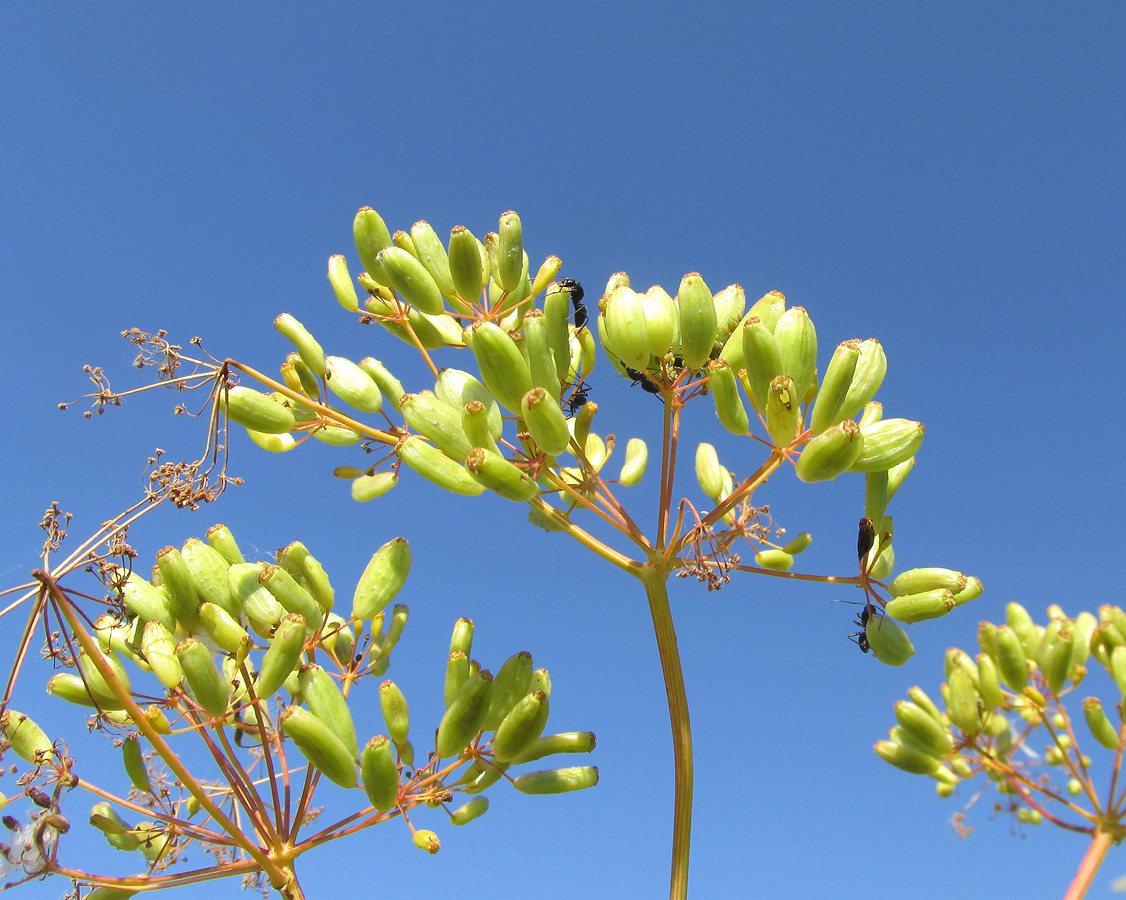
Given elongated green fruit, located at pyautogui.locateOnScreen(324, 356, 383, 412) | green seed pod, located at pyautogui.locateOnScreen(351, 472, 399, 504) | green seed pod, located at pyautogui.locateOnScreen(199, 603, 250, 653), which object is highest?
elongated green fruit, located at pyautogui.locateOnScreen(324, 356, 383, 412)

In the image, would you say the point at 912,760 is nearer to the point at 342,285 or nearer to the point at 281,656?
the point at 281,656

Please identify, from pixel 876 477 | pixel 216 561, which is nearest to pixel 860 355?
pixel 876 477

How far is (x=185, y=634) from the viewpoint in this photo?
7.25ft

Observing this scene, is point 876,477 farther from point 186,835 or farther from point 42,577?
point 186,835

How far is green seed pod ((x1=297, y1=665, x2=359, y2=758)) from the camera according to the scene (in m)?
2.05

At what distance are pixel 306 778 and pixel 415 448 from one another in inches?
38.7

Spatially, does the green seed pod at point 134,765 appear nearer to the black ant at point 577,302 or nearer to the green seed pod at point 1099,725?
the black ant at point 577,302

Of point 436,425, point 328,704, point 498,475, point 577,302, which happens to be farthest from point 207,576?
point 577,302

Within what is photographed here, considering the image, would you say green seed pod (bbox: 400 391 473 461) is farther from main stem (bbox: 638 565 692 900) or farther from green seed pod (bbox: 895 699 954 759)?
green seed pod (bbox: 895 699 954 759)

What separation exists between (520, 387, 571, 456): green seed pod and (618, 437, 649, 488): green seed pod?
81 centimetres

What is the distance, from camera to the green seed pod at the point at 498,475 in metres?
2.03

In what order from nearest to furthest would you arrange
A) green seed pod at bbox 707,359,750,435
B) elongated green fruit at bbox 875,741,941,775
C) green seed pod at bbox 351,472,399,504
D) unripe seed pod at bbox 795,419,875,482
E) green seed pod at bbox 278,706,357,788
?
green seed pod at bbox 278,706,357,788 < unripe seed pod at bbox 795,419,875,482 < green seed pod at bbox 707,359,750,435 < green seed pod at bbox 351,472,399,504 < elongated green fruit at bbox 875,741,941,775

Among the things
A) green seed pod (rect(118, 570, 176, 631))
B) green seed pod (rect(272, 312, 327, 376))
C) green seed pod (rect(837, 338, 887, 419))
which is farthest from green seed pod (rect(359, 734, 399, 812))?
green seed pod (rect(837, 338, 887, 419))

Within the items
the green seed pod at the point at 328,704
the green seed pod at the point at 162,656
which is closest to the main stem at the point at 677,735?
the green seed pod at the point at 328,704
